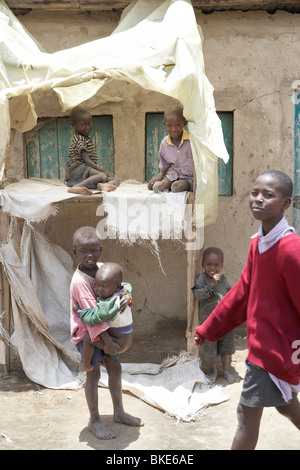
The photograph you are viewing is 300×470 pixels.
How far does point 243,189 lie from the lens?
5504 mm

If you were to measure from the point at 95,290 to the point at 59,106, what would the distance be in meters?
2.73

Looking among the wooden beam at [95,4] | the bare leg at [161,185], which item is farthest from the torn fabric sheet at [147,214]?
the wooden beam at [95,4]

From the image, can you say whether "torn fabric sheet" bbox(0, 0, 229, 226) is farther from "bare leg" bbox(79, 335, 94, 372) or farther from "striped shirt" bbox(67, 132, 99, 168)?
"bare leg" bbox(79, 335, 94, 372)

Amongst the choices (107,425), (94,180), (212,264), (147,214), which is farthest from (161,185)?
(107,425)

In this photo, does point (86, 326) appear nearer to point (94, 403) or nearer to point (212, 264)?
point (94, 403)

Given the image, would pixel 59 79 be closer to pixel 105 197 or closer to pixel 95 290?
pixel 105 197

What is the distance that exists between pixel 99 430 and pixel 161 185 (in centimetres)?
197

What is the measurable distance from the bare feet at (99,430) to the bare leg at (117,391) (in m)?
0.16

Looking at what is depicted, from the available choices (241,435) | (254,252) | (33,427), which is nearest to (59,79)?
(254,252)

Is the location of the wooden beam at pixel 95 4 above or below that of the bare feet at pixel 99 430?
above

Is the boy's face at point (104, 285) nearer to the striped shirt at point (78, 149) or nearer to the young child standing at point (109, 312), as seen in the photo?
the young child standing at point (109, 312)

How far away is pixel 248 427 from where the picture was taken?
2652 millimetres

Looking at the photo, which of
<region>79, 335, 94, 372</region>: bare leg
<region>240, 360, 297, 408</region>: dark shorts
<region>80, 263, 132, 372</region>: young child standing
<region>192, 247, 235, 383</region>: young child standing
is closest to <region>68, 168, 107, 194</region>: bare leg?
<region>192, 247, 235, 383</region>: young child standing

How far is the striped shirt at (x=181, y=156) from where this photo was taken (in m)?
4.46
